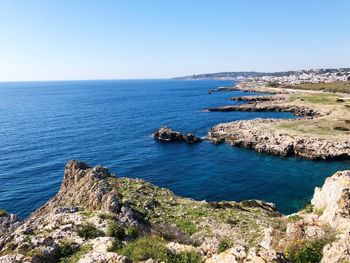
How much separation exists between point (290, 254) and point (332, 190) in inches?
421

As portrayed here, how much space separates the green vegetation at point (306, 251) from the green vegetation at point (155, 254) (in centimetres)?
501

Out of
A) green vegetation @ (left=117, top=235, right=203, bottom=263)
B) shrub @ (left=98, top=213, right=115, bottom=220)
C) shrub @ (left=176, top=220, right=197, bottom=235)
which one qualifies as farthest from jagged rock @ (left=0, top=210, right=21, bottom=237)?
green vegetation @ (left=117, top=235, right=203, bottom=263)

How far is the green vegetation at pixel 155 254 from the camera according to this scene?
17453 mm

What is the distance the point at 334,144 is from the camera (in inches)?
3086

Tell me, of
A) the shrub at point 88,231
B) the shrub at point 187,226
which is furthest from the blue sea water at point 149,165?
the shrub at point 88,231

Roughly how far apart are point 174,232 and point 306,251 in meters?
13.3

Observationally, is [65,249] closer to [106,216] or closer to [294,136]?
[106,216]

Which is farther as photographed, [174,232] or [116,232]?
[174,232]

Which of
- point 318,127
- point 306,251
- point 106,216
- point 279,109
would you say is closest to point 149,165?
point 106,216

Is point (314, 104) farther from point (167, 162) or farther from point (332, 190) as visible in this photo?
point (332, 190)

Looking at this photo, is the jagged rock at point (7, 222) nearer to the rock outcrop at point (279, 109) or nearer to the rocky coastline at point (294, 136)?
the rocky coastline at point (294, 136)

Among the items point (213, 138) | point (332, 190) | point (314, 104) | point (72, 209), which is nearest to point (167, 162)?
point (213, 138)

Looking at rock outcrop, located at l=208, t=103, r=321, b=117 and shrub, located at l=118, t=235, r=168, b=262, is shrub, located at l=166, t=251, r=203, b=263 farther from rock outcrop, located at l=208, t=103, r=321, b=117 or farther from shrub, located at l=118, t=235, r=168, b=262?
rock outcrop, located at l=208, t=103, r=321, b=117

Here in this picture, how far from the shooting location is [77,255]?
19594 mm
